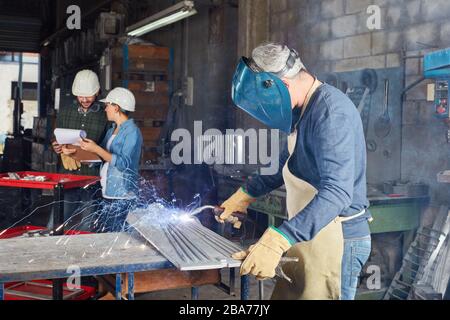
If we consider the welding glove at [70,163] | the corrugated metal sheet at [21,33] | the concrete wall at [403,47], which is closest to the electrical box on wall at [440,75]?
the concrete wall at [403,47]

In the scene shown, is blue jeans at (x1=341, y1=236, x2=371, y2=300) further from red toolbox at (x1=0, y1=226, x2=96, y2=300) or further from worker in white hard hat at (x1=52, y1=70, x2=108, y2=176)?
Result: worker in white hard hat at (x1=52, y1=70, x2=108, y2=176)

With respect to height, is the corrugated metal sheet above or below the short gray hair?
above

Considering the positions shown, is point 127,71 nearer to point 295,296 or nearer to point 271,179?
point 271,179

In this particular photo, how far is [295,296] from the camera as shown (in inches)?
93.3

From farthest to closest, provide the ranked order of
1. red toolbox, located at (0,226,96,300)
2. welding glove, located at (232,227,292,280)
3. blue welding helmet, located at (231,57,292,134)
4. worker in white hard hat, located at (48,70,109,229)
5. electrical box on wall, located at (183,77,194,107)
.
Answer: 1. electrical box on wall, located at (183,77,194,107)
2. worker in white hard hat, located at (48,70,109,229)
3. red toolbox, located at (0,226,96,300)
4. blue welding helmet, located at (231,57,292,134)
5. welding glove, located at (232,227,292,280)

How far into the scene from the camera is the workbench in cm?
215

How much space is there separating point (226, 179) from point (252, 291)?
1.30m

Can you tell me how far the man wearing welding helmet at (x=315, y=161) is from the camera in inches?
83.3

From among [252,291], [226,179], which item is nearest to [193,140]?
[226,179]

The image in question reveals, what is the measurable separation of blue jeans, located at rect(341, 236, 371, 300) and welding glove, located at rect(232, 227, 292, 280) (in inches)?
14.7

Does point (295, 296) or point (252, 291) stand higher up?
point (295, 296)

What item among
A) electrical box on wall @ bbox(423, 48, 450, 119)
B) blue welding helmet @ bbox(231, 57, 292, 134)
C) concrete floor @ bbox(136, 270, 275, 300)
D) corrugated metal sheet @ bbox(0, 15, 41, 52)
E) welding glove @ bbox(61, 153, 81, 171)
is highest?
corrugated metal sheet @ bbox(0, 15, 41, 52)

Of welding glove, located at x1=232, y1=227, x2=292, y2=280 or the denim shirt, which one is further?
the denim shirt

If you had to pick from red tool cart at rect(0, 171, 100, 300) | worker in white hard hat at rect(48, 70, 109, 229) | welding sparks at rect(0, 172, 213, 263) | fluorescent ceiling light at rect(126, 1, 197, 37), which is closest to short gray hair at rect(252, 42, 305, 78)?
welding sparks at rect(0, 172, 213, 263)
